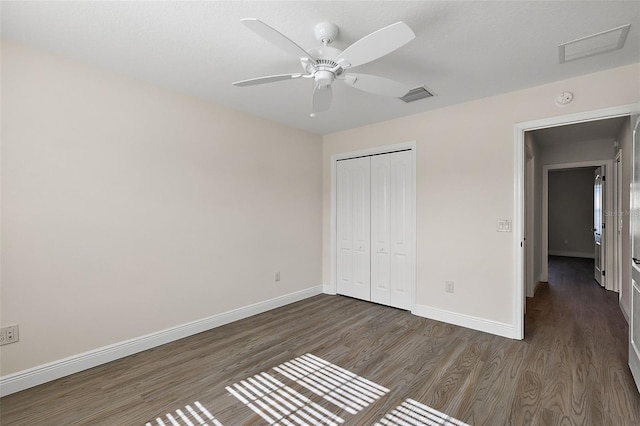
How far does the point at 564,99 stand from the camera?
2.72 m

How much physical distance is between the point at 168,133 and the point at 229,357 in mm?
→ 2223

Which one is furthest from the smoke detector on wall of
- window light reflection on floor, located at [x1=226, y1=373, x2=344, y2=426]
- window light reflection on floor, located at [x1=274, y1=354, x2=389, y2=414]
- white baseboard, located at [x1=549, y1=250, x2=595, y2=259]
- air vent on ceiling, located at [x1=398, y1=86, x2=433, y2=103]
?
white baseboard, located at [x1=549, y1=250, x2=595, y2=259]

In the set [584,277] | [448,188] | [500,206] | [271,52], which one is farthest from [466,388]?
[584,277]

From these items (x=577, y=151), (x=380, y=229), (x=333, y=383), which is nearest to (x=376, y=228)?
(x=380, y=229)

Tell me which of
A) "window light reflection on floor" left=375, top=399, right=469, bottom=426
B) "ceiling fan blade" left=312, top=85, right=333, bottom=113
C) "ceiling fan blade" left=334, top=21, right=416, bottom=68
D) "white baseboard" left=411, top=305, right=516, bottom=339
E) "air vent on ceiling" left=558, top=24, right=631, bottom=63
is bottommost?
"window light reflection on floor" left=375, top=399, right=469, bottom=426

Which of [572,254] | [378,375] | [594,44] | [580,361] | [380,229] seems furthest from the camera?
[572,254]

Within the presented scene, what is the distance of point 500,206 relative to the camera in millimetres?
3102

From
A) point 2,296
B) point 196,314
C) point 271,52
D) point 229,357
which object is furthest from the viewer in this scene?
point 196,314

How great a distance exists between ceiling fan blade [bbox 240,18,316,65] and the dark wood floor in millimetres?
2239

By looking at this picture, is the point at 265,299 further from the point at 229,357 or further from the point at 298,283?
the point at 229,357

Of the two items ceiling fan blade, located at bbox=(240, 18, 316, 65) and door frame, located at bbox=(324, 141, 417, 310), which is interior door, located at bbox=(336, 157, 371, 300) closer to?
door frame, located at bbox=(324, 141, 417, 310)

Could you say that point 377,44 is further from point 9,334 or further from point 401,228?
point 9,334

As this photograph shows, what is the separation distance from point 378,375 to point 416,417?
1.64 feet

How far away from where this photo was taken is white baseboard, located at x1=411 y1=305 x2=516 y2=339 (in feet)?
10.0
